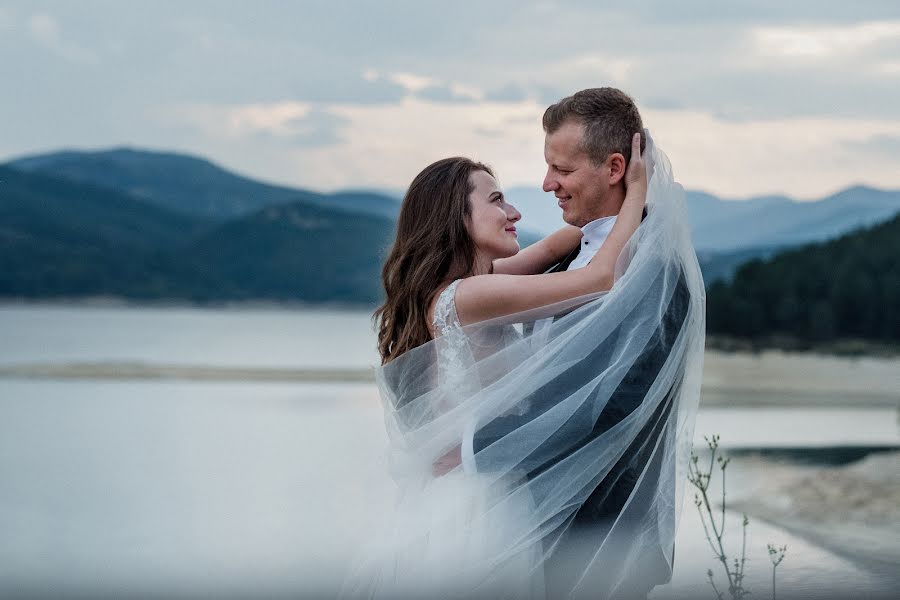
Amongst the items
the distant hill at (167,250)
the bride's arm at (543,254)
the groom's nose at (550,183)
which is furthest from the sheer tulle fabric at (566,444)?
the distant hill at (167,250)

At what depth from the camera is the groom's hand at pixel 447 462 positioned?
2.99 m

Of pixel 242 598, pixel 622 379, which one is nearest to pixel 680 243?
pixel 622 379

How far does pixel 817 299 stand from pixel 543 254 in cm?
4393

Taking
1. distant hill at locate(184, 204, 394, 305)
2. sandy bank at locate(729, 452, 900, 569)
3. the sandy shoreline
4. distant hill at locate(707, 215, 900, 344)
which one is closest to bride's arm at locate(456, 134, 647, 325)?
sandy bank at locate(729, 452, 900, 569)

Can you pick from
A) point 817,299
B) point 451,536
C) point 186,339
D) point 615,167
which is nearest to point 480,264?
point 615,167

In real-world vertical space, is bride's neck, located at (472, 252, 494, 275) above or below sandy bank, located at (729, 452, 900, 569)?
above

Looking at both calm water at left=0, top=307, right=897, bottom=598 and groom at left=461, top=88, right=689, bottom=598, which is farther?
calm water at left=0, top=307, right=897, bottom=598

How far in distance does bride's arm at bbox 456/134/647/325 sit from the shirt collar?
0.08m

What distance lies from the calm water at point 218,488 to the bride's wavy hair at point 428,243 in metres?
0.39

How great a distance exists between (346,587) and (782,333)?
43599mm

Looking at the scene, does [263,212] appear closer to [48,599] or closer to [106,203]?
[106,203]

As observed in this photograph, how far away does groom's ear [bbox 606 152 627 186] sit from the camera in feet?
9.49

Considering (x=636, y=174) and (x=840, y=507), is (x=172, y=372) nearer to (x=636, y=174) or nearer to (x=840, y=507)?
(x=840, y=507)

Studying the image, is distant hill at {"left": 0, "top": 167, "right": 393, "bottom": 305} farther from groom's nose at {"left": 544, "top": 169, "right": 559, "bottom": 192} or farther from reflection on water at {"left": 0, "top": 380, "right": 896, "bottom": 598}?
groom's nose at {"left": 544, "top": 169, "right": 559, "bottom": 192}
